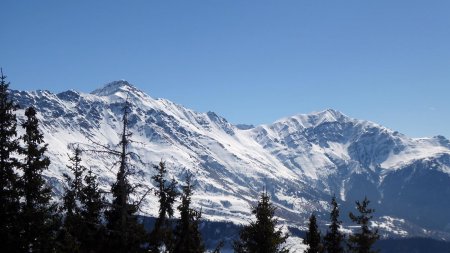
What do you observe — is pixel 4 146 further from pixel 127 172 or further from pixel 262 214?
pixel 262 214

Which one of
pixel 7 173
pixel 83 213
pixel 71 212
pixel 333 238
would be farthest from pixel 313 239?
pixel 7 173

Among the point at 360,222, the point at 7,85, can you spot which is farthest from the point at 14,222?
the point at 360,222

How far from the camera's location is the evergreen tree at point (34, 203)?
2509 centimetres

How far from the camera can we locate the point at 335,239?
41.6 m

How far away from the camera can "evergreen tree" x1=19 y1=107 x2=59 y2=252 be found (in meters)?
25.1

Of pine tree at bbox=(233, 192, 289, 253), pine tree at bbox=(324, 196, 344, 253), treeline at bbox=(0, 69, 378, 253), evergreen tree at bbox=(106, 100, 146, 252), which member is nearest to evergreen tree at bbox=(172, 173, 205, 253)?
treeline at bbox=(0, 69, 378, 253)

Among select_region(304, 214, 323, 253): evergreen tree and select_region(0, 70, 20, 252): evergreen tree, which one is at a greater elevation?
select_region(0, 70, 20, 252): evergreen tree

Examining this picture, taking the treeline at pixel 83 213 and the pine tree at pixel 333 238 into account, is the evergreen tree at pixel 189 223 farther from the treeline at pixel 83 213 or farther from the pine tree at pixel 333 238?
the pine tree at pixel 333 238

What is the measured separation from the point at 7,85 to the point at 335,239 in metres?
27.7

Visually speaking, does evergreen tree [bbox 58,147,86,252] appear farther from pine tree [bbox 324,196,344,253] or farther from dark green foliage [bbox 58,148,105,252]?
pine tree [bbox 324,196,344,253]

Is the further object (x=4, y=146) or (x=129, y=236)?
(x=4, y=146)

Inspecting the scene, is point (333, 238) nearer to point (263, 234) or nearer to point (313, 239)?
point (313, 239)

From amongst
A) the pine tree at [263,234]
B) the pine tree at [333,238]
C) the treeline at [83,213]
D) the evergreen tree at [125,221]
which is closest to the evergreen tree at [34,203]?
the treeline at [83,213]

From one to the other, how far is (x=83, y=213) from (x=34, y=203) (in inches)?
215
